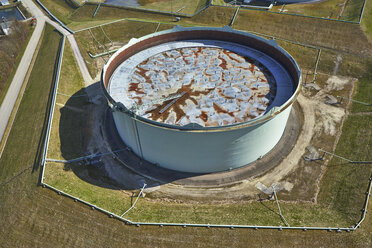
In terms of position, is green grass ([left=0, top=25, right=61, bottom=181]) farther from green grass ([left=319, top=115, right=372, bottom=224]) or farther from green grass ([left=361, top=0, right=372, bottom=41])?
green grass ([left=361, top=0, right=372, bottom=41])

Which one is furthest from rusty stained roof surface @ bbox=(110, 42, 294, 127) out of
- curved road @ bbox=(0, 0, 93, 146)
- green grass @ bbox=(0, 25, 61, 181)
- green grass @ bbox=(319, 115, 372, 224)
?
curved road @ bbox=(0, 0, 93, 146)

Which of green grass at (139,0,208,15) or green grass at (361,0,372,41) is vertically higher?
green grass at (139,0,208,15)

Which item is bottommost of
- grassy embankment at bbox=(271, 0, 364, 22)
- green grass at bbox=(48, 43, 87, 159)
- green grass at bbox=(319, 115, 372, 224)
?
green grass at bbox=(319, 115, 372, 224)

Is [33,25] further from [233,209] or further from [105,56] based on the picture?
[233,209]

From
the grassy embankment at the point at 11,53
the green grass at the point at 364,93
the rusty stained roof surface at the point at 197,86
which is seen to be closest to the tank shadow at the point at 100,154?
the rusty stained roof surface at the point at 197,86

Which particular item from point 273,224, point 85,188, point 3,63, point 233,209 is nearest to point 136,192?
point 85,188
